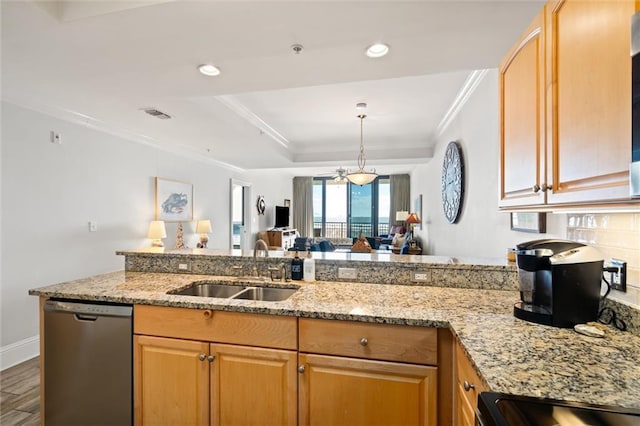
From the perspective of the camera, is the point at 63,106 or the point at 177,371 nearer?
the point at 177,371

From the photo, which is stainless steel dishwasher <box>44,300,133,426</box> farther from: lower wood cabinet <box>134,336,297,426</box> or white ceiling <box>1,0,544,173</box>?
white ceiling <box>1,0,544,173</box>

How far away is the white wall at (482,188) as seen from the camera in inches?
91.0

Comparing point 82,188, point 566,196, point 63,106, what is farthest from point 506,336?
point 82,188

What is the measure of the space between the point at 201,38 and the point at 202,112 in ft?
4.94

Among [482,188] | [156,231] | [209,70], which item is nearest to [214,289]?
[209,70]

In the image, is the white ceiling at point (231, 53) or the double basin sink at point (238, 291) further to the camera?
the double basin sink at point (238, 291)

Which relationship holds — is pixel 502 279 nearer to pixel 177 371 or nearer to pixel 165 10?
pixel 177 371

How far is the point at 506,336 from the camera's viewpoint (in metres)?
1.14

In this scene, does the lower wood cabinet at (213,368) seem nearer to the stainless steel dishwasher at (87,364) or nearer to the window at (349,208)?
the stainless steel dishwasher at (87,364)

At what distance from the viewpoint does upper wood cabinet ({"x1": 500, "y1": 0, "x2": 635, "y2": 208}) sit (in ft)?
2.72

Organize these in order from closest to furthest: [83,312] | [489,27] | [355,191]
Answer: [489,27], [83,312], [355,191]

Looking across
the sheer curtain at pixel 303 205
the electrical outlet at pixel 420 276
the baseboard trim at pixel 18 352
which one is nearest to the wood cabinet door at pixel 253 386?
the electrical outlet at pixel 420 276

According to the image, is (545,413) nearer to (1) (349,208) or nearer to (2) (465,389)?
(2) (465,389)

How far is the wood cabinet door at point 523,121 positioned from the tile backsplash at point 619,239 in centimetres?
31
